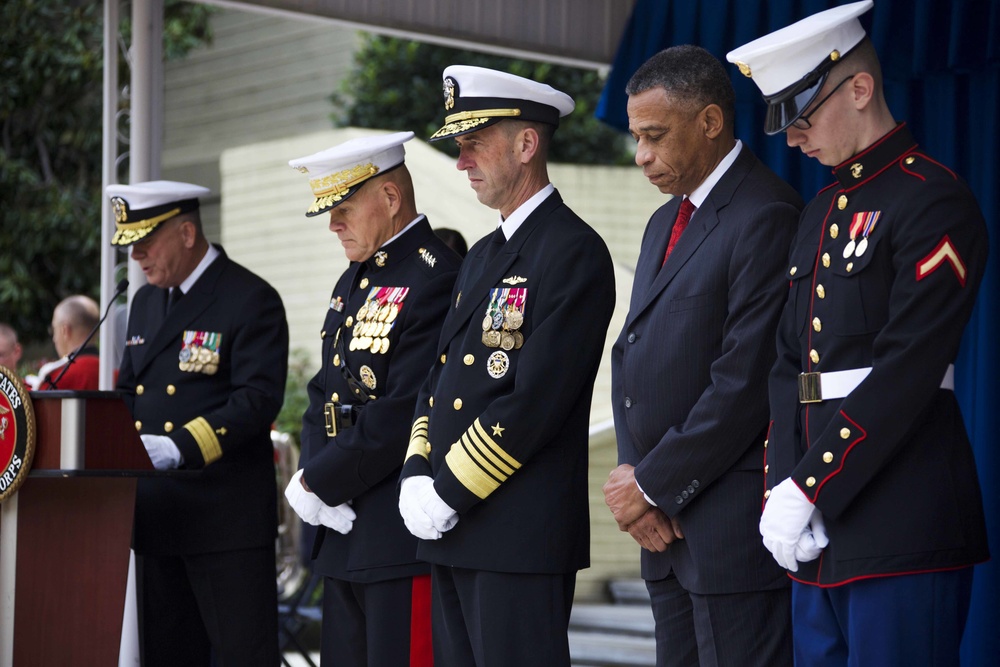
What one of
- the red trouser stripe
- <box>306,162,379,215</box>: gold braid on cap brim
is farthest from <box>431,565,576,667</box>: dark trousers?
<box>306,162,379,215</box>: gold braid on cap brim

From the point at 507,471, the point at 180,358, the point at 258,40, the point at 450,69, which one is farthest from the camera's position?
the point at 258,40

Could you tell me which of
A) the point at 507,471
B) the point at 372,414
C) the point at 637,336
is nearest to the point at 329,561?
the point at 372,414

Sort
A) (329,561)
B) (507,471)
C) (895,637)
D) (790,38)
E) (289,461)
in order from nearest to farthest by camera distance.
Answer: (895,637) → (790,38) → (507,471) → (329,561) → (289,461)

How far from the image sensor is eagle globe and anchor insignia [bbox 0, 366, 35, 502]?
11.2 feet

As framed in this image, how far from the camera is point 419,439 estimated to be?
9.86 ft

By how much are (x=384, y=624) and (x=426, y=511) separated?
536mm

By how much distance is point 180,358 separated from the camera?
13.0 ft

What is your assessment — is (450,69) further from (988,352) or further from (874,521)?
(988,352)

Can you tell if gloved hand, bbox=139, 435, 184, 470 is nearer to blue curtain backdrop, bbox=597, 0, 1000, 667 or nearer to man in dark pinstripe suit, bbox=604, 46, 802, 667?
man in dark pinstripe suit, bbox=604, 46, 802, 667

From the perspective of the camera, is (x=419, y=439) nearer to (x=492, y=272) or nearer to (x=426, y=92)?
(x=492, y=272)

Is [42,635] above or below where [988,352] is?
below

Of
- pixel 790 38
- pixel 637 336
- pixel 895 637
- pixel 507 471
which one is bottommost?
pixel 895 637

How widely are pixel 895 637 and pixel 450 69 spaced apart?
1.61 meters

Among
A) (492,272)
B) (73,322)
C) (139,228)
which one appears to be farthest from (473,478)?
(73,322)
